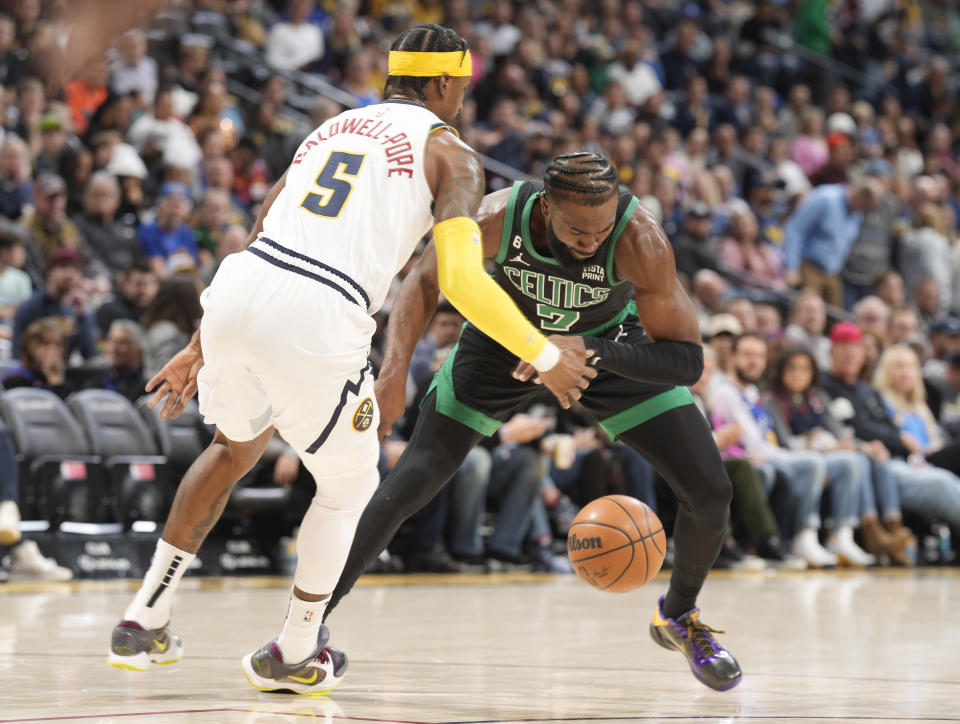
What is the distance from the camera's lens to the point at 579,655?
18.6 ft

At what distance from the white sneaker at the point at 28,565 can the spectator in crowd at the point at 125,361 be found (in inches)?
50.7

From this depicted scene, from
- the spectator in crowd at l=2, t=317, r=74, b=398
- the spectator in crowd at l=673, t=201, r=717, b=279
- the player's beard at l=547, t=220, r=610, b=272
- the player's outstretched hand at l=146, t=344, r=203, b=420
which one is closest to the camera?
the player's outstretched hand at l=146, t=344, r=203, b=420

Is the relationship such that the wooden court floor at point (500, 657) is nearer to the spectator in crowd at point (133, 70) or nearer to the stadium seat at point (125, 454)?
the stadium seat at point (125, 454)

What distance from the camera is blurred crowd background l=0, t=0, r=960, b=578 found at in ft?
31.3

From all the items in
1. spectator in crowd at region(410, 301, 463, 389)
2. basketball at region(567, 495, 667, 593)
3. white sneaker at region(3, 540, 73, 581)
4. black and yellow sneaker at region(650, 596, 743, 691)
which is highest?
basketball at region(567, 495, 667, 593)

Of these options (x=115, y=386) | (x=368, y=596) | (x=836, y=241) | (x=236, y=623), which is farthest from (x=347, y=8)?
(x=236, y=623)

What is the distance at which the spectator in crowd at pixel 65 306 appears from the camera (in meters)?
9.33

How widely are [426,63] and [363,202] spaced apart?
549 mm

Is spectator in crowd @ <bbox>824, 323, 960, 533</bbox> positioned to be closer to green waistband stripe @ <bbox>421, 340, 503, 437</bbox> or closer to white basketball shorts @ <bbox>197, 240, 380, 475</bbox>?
green waistband stripe @ <bbox>421, 340, 503, 437</bbox>

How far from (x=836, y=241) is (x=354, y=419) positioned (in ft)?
39.5

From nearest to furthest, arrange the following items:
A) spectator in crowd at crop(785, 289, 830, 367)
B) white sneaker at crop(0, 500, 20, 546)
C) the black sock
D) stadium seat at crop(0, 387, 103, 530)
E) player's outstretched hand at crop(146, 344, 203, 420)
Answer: player's outstretched hand at crop(146, 344, 203, 420) → the black sock → white sneaker at crop(0, 500, 20, 546) → stadium seat at crop(0, 387, 103, 530) → spectator in crowd at crop(785, 289, 830, 367)

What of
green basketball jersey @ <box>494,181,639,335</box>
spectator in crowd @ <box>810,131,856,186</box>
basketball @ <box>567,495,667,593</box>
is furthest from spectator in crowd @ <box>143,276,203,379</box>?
spectator in crowd @ <box>810,131,856,186</box>

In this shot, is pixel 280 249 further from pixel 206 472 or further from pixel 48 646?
pixel 48 646

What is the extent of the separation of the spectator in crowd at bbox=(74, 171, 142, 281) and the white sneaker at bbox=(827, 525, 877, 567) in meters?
5.72
